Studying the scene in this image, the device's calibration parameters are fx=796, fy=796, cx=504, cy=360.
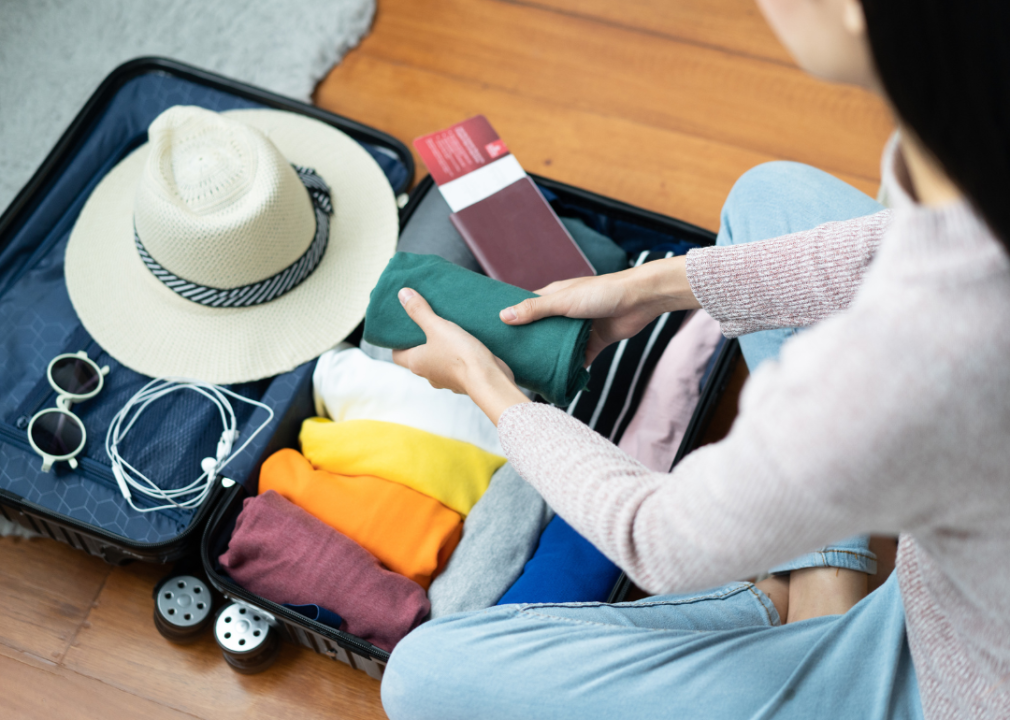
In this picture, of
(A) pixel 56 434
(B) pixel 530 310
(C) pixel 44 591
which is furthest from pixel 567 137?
(C) pixel 44 591

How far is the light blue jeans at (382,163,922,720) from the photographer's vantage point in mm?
642

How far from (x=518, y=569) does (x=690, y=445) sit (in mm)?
254

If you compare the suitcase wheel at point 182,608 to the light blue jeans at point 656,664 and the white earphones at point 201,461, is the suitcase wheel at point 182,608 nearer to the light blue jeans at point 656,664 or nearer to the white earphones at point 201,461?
the white earphones at point 201,461

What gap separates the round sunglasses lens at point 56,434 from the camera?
0.93 metres

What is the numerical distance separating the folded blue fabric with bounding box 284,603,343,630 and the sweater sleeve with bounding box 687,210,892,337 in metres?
0.52

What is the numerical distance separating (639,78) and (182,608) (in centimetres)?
110

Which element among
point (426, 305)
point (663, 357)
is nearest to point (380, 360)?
point (426, 305)

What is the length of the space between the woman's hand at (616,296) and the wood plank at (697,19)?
2.61ft

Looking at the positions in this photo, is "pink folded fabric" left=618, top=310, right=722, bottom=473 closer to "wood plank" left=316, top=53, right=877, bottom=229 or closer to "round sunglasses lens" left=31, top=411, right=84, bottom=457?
"wood plank" left=316, top=53, right=877, bottom=229

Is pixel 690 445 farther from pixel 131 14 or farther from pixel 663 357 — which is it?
pixel 131 14

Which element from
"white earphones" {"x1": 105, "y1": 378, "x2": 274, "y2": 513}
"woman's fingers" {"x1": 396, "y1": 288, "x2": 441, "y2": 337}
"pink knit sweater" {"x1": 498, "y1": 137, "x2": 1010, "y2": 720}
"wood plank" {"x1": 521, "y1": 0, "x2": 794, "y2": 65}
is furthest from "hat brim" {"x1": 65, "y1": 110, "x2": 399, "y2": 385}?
"wood plank" {"x1": 521, "y1": 0, "x2": 794, "y2": 65}

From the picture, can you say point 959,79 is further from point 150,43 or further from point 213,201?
point 150,43

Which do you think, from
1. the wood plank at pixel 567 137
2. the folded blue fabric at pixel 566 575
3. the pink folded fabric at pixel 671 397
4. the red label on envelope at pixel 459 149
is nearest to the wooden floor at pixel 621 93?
the wood plank at pixel 567 137

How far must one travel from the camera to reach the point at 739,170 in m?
1.32
